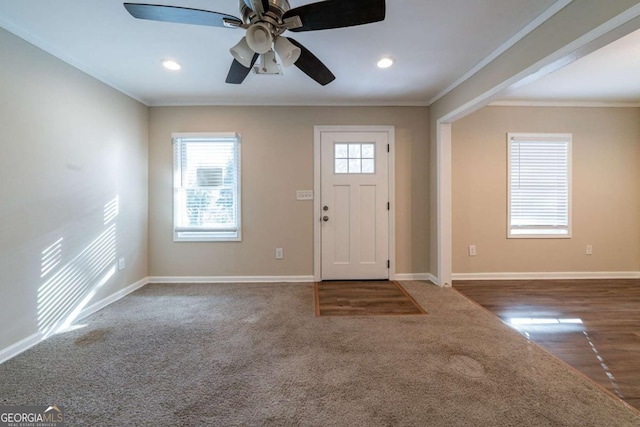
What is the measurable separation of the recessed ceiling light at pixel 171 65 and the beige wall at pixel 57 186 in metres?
0.83

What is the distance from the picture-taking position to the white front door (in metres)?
3.66

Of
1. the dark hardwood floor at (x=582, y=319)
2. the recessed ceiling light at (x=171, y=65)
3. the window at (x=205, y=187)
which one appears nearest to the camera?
the dark hardwood floor at (x=582, y=319)

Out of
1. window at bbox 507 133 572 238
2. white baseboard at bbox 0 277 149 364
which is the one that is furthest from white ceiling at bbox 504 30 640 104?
white baseboard at bbox 0 277 149 364

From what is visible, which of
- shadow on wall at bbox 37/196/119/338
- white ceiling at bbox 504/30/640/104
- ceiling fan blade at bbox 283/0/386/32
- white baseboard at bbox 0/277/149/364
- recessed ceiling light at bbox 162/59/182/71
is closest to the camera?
ceiling fan blade at bbox 283/0/386/32

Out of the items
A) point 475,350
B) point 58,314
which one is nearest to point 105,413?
point 58,314

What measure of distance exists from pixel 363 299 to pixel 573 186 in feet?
11.6

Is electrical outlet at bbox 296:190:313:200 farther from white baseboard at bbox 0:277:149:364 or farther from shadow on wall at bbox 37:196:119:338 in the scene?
white baseboard at bbox 0:277:149:364

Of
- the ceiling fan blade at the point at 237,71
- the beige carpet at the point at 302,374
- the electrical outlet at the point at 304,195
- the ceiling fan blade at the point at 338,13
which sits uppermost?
the ceiling fan blade at the point at 237,71

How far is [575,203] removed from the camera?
375 centimetres

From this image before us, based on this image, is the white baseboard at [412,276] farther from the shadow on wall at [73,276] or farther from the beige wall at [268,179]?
the shadow on wall at [73,276]

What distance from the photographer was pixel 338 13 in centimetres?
142

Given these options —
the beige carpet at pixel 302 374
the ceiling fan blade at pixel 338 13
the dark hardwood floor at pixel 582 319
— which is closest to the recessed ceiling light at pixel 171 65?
the ceiling fan blade at pixel 338 13

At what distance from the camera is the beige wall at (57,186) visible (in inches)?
78.1

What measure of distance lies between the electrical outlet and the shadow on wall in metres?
2.18
